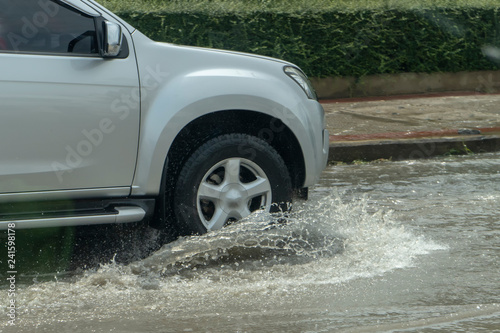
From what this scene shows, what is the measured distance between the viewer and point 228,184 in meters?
4.94

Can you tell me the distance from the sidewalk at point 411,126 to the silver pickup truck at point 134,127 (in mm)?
3643

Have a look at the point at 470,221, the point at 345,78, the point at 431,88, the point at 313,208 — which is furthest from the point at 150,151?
the point at 431,88

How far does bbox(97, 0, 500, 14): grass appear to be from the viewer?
1174 centimetres

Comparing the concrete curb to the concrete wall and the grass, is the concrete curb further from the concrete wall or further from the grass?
the grass

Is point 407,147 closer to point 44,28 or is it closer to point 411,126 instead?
point 411,126

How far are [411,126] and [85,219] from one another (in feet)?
19.9

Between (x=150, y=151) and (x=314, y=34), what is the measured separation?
7.81 metres

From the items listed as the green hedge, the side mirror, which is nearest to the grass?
the green hedge

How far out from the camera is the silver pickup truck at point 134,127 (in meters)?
4.43

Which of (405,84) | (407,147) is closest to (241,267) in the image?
(407,147)

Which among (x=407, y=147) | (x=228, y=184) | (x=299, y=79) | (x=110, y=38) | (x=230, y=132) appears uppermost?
(x=110, y=38)

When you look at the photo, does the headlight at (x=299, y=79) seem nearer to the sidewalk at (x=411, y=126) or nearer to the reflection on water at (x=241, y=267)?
the reflection on water at (x=241, y=267)

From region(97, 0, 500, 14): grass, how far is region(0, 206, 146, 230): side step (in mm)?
7379

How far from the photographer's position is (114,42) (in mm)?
4547
